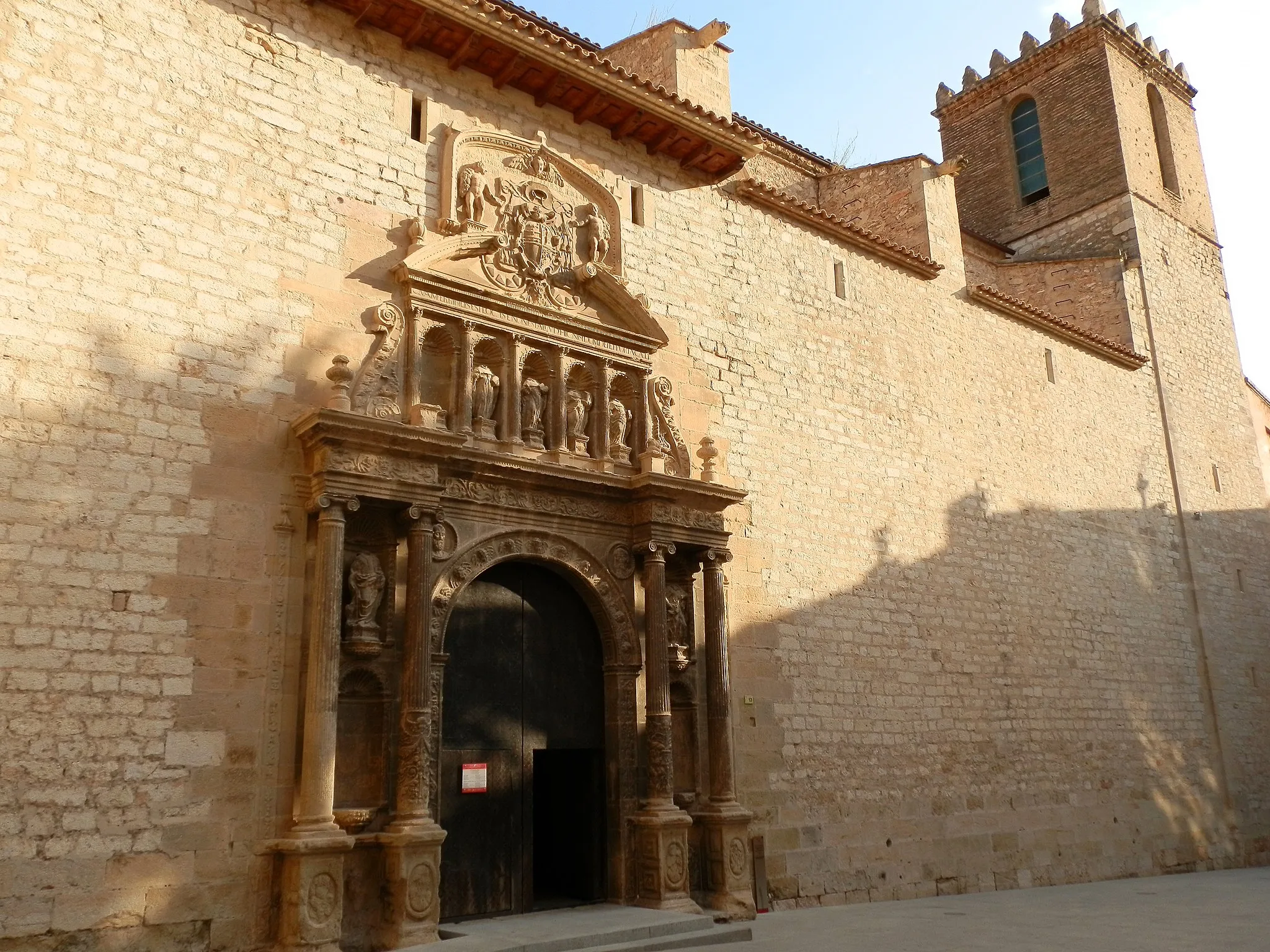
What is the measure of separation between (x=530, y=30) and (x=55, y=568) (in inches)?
218

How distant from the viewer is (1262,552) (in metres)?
17.4

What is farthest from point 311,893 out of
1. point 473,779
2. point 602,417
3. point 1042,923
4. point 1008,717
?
point 1008,717

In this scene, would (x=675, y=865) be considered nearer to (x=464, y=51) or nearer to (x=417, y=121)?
(x=417, y=121)

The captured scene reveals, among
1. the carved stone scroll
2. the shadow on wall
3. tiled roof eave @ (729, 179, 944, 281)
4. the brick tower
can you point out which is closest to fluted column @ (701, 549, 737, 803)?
the shadow on wall

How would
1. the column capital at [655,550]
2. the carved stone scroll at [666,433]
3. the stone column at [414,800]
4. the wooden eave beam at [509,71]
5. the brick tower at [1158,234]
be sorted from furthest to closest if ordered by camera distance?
the brick tower at [1158,234] < the carved stone scroll at [666,433] < the wooden eave beam at [509,71] < the column capital at [655,550] < the stone column at [414,800]

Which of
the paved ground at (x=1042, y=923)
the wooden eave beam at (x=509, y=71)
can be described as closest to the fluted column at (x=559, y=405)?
the wooden eave beam at (x=509, y=71)

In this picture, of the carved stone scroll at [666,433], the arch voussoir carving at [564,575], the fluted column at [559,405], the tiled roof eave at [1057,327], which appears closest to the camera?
the arch voussoir carving at [564,575]

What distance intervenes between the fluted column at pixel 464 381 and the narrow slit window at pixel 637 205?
96.9 inches

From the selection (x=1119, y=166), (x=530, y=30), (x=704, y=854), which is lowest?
(x=704, y=854)

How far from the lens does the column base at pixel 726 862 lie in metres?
8.60

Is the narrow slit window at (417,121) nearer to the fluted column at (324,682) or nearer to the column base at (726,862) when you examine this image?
the fluted column at (324,682)

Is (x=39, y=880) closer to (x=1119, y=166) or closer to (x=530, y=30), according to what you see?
(x=530, y=30)

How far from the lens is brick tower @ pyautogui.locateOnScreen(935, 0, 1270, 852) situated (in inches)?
622

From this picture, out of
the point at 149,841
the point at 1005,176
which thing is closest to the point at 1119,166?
the point at 1005,176
